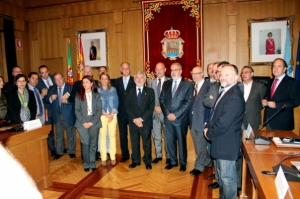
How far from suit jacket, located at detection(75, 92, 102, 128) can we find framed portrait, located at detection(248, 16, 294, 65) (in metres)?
3.72

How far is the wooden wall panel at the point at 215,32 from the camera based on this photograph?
18.2 ft

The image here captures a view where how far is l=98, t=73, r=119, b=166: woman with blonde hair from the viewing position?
373 cm

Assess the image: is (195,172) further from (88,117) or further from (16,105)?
(16,105)

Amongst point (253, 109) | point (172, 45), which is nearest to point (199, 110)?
point (253, 109)

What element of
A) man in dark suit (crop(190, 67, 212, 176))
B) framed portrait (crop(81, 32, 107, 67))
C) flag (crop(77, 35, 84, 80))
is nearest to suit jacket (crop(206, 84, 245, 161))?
man in dark suit (crop(190, 67, 212, 176))

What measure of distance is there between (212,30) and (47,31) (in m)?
4.56

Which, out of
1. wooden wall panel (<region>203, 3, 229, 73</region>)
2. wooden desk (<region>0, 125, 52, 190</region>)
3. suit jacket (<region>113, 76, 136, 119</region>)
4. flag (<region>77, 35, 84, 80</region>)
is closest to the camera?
wooden desk (<region>0, 125, 52, 190</region>)

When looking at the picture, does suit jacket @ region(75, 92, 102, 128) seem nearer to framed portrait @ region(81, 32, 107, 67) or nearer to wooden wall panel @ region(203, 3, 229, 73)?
framed portrait @ region(81, 32, 107, 67)

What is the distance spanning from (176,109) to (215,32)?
301cm

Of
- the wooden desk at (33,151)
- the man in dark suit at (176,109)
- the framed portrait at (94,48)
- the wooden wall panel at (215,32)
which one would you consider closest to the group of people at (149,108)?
the man in dark suit at (176,109)

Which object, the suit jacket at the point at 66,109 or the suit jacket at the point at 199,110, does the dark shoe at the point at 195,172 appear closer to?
the suit jacket at the point at 199,110

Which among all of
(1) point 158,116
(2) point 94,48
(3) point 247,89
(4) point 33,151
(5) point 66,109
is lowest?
(4) point 33,151

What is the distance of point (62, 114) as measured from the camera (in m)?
4.10

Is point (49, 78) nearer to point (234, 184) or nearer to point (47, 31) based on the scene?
point (47, 31)
